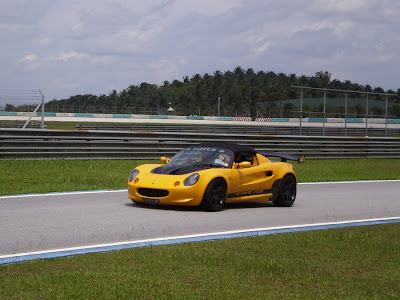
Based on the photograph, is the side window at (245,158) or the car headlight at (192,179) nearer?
the car headlight at (192,179)

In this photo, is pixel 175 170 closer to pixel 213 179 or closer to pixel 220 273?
pixel 213 179

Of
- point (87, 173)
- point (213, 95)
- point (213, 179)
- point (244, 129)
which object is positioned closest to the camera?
point (213, 179)

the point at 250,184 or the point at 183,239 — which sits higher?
the point at 250,184

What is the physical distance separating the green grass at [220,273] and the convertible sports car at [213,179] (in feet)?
8.75

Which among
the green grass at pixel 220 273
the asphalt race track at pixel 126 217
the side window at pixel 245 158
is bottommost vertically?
the asphalt race track at pixel 126 217

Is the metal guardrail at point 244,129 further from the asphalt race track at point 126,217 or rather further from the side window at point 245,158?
the side window at point 245,158

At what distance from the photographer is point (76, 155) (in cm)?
1845

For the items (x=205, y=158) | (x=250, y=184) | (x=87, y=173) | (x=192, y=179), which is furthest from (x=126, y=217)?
(x=87, y=173)

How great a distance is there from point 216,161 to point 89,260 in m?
5.03

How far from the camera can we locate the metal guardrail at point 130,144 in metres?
17.6

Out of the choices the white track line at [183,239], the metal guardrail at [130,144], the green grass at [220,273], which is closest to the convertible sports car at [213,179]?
the white track line at [183,239]

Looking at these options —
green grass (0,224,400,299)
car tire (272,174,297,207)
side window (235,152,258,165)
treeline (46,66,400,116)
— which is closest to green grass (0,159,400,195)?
side window (235,152,258,165)

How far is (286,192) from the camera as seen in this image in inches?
466

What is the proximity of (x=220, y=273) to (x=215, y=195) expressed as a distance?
15.2 ft
